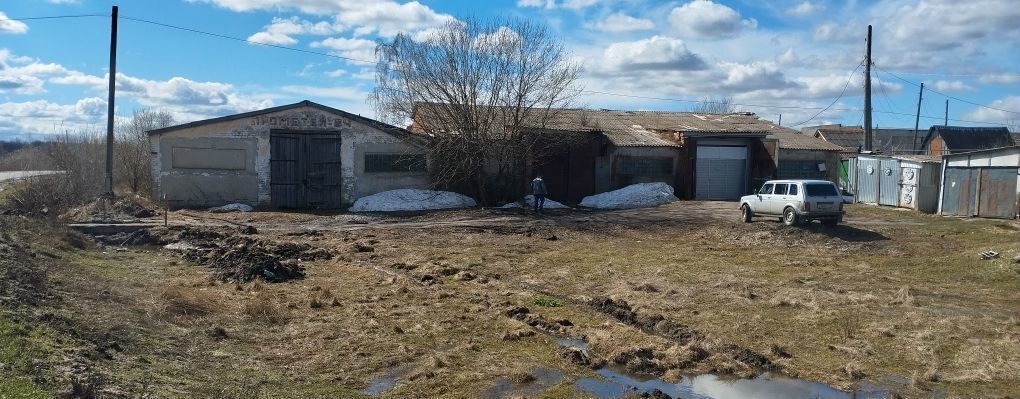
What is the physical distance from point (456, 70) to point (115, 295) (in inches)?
777

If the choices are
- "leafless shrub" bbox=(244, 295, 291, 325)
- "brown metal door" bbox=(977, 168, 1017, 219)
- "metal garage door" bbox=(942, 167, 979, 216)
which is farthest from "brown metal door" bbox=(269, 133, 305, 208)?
"brown metal door" bbox=(977, 168, 1017, 219)

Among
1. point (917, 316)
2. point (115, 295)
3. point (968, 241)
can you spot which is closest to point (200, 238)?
point (115, 295)

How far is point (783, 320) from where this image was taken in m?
12.2

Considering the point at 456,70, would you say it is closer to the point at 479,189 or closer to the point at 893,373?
the point at 479,189

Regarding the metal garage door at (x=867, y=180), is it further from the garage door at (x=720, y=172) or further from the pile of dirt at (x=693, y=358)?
the pile of dirt at (x=693, y=358)

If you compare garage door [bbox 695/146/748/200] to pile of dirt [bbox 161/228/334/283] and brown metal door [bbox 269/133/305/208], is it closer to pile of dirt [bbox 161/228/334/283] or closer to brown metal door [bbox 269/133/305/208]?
brown metal door [bbox 269/133/305/208]

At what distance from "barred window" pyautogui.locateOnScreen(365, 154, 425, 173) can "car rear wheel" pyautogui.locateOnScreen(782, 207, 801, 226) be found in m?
14.9

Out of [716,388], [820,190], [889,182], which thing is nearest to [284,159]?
[820,190]

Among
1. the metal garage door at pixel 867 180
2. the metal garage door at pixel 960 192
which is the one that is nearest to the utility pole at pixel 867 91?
the metal garage door at pixel 867 180

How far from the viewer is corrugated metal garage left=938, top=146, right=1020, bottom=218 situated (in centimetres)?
2550

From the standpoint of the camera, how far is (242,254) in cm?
1741

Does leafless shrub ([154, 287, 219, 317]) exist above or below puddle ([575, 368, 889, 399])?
above

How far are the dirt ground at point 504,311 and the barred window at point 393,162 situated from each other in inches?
343

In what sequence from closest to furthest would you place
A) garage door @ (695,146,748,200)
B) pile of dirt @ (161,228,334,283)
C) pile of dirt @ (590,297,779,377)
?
pile of dirt @ (590,297,779,377), pile of dirt @ (161,228,334,283), garage door @ (695,146,748,200)
